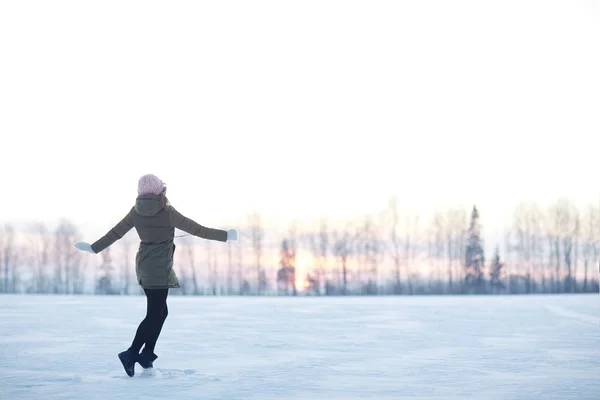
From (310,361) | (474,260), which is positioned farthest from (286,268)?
(310,361)

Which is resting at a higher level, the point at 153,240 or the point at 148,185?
the point at 148,185

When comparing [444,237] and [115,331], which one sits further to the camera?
[444,237]

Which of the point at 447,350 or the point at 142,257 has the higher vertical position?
the point at 142,257

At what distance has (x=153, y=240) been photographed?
6875mm

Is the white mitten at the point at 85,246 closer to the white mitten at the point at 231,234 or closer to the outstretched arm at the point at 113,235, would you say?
the outstretched arm at the point at 113,235

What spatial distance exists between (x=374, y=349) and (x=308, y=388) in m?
3.28

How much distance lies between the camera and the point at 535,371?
748 cm

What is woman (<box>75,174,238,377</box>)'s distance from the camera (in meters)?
6.81

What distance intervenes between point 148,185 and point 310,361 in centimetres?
285

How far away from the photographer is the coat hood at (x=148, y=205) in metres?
6.80

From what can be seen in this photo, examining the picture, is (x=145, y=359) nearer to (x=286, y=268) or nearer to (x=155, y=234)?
(x=155, y=234)

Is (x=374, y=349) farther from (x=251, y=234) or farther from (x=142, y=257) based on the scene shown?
(x=251, y=234)

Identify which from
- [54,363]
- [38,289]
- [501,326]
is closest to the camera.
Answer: [54,363]

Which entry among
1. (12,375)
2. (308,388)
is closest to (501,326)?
(308,388)
